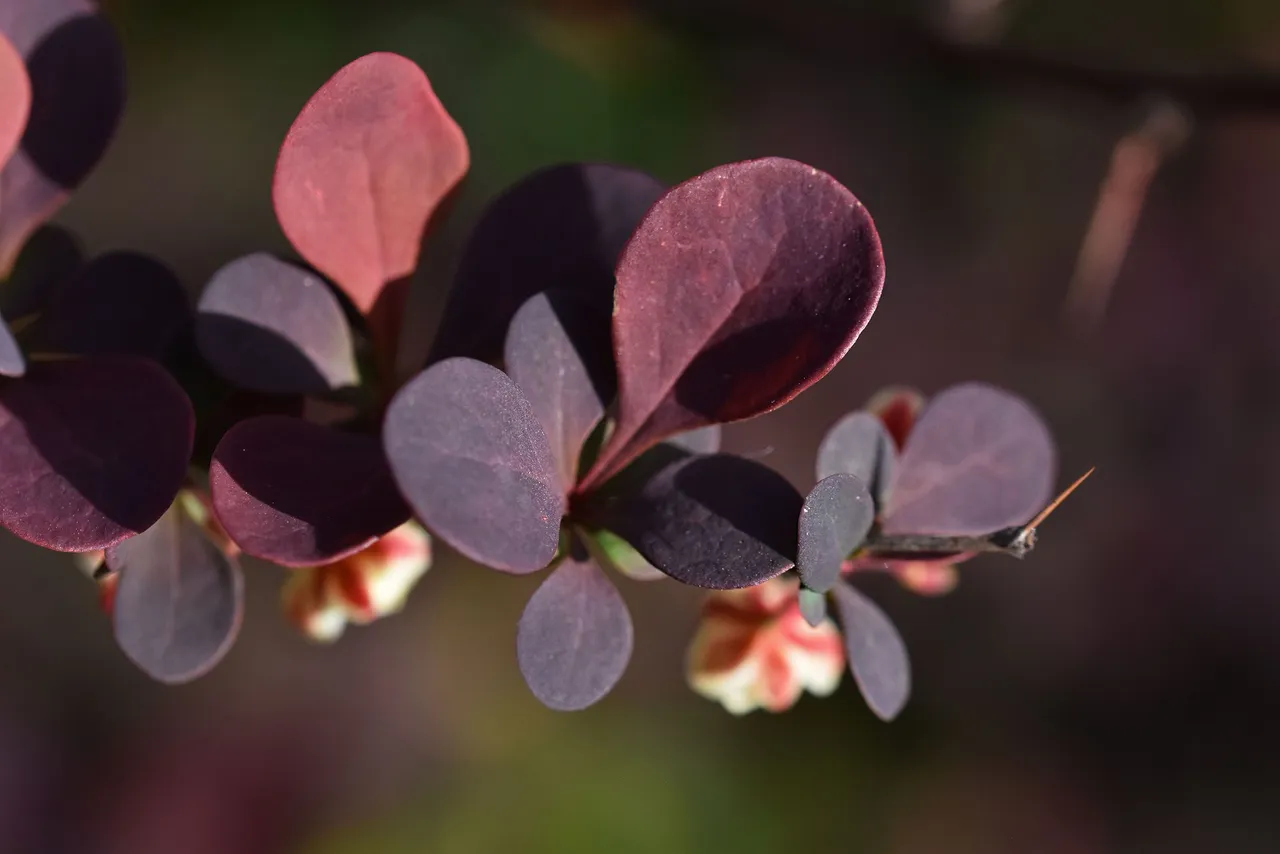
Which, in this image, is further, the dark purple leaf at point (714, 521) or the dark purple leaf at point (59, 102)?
the dark purple leaf at point (59, 102)

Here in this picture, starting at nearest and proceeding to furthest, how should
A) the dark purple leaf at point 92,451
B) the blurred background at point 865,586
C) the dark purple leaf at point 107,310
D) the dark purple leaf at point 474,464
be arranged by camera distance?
the dark purple leaf at point 474,464 < the dark purple leaf at point 92,451 < the dark purple leaf at point 107,310 < the blurred background at point 865,586

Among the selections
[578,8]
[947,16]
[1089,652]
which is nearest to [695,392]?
[947,16]

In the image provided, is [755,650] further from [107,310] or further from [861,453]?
[107,310]

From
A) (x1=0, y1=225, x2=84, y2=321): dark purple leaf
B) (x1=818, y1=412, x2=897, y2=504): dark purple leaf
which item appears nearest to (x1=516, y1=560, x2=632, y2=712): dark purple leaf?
(x1=818, y1=412, x2=897, y2=504): dark purple leaf

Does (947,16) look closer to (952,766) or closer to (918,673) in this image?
Result: (918,673)

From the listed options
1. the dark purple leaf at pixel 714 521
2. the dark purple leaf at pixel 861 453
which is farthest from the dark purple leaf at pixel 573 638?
the dark purple leaf at pixel 861 453

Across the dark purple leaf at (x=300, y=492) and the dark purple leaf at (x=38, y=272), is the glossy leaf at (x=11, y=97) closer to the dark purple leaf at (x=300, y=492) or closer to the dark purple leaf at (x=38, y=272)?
the dark purple leaf at (x=38, y=272)

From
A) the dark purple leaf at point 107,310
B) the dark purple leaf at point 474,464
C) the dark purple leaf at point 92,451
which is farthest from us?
the dark purple leaf at point 107,310
